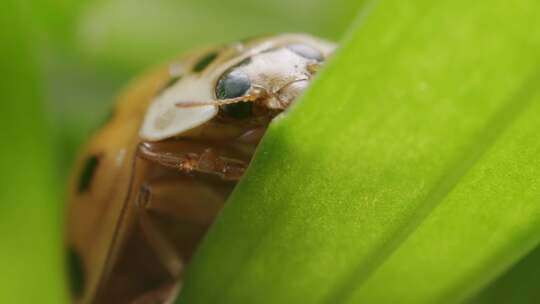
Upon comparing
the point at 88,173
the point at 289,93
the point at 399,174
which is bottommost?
the point at 88,173

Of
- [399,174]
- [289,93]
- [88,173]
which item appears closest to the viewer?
[399,174]

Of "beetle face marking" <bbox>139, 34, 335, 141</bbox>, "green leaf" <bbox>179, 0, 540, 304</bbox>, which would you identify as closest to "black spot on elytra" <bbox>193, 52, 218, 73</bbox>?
"beetle face marking" <bbox>139, 34, 335, 141</bbox>

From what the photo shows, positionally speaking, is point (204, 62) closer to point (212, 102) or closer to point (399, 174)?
point (212, 102)

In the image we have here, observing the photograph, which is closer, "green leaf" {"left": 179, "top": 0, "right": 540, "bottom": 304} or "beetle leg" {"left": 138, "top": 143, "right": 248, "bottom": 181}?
"green leaf" {"left": 179, "top": 0, "right": 540, "bottom": 304}

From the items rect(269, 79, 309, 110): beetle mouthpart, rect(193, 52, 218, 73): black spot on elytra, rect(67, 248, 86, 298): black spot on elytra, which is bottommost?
rect(67, 248, 86, 298): black spot on elytra

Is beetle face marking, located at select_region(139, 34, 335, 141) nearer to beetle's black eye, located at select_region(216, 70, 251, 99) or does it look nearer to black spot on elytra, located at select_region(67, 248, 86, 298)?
beetle's black eye, located at select_region(216, 70, 251, 99)

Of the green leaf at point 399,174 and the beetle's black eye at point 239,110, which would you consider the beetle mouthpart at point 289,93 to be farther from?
the green leaf at point 399,174

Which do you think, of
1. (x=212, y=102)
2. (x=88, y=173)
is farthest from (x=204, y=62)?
(x=88, y=173)

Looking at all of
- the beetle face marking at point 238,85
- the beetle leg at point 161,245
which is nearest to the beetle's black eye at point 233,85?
the beetle face marking at point 238,85
